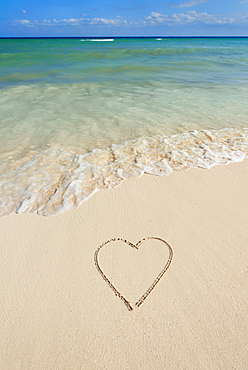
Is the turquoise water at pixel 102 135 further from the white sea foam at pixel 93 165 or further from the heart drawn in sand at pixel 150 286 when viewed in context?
the heart drawn in sand at pixel 150 286

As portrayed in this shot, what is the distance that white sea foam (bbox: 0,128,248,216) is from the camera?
11.3ft

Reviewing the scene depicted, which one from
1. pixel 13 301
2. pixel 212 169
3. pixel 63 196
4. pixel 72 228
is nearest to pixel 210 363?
pixel 13 301

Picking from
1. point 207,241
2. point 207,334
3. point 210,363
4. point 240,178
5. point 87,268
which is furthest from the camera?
point 240,178

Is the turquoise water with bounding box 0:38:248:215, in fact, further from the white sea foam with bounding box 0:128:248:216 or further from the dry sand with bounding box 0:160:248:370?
the dry sand with bounding box 0:160:248:370

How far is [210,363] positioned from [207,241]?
1176 mm

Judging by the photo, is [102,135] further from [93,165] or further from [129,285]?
[129,285]

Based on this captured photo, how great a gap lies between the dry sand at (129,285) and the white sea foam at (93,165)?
322mm

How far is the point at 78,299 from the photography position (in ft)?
7.09

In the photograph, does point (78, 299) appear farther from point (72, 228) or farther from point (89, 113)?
point (89, 113)

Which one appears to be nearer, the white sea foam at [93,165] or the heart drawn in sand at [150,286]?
the heart drawn in sand at [150,286]

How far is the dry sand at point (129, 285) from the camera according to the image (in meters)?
1.82

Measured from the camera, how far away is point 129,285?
7.36 feet

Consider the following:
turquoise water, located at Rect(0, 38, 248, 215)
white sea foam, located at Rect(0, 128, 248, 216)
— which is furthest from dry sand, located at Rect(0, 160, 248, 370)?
turquoise water, located at Rect(0, 38, 248, 215)

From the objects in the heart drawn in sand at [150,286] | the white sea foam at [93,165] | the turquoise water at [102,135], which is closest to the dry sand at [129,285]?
the heart drawn in sand at [150,286]
